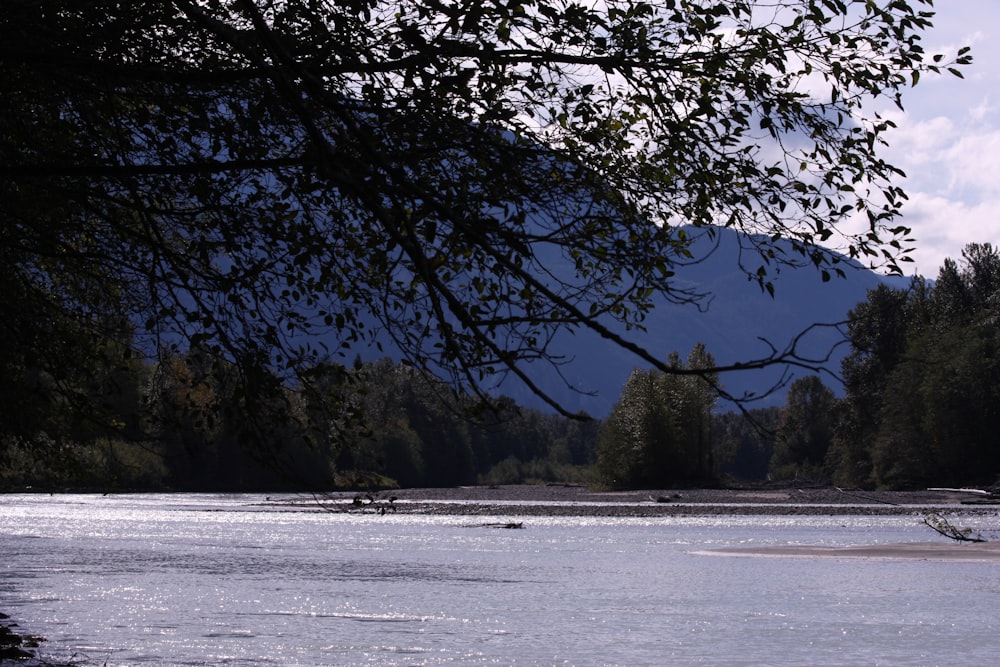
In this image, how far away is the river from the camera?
1961cm

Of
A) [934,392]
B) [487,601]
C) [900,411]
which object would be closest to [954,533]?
[487,601]

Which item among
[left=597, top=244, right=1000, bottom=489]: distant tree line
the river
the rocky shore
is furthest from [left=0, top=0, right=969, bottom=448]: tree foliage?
[left=597, top=244, right=1000, bottom=489]: distant tree line

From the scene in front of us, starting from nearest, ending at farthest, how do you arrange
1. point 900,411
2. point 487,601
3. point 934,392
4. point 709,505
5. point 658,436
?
point 487,601 < point 709,505 < point 934,392 < point 900,411 < point 658,436

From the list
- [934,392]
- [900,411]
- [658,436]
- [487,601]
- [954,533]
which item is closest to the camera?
[487,601]

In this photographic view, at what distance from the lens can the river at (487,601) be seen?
1961cm

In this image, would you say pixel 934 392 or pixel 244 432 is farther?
Answer: pixel 934 392

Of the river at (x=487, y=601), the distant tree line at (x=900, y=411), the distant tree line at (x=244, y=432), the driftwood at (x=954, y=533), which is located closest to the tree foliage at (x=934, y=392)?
the distant tree line at (x=900, y=411)

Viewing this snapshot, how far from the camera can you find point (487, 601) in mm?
26312

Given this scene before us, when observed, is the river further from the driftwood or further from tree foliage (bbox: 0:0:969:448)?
tree foliage (bbox: 0:0:969:448)

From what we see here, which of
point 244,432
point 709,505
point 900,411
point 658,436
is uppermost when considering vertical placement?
point 900,411

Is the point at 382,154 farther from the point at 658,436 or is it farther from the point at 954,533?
the point at 658,436

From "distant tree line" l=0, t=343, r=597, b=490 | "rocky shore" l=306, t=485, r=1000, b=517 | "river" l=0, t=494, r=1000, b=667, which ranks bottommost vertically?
"river" l=0, t=494, r=1000, b=667

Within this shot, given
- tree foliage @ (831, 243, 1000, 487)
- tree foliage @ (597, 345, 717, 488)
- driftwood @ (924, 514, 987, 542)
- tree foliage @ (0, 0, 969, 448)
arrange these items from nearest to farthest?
tree foliage @ (0, 0, 969, 448), driftwood @ (924, 514, 987, 542), tree foliage @ (831, 243, 1000, 487), tree foliage @ (597, 345, 717, 488)

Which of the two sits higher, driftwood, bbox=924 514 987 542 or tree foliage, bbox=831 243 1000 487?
tree foliage, bbox=831 243 1000 487
